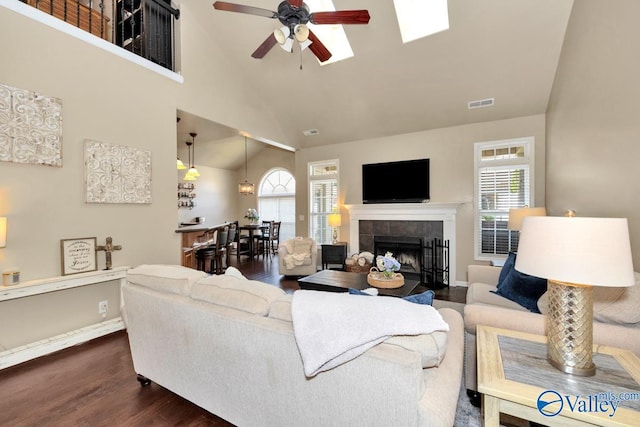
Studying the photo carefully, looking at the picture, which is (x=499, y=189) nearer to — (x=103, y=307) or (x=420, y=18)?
(x=420, y=18)

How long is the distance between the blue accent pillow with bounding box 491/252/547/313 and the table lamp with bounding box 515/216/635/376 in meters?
1.00

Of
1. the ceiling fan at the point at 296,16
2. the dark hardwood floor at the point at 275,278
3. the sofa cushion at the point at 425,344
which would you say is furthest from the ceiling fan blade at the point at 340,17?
the dark hardwood floor at the point at 275,278

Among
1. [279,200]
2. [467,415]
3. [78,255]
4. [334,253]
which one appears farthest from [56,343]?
[279,200]

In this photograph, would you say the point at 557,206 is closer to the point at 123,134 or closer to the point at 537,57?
the point at 537,57

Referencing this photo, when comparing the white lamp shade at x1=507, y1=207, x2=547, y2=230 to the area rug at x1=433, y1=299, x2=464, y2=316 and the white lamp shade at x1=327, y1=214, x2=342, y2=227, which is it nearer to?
the area rug at x1=433, y1=299, x2=464, y2=316

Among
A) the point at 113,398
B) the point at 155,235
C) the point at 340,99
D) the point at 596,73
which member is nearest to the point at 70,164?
the point at 155,235

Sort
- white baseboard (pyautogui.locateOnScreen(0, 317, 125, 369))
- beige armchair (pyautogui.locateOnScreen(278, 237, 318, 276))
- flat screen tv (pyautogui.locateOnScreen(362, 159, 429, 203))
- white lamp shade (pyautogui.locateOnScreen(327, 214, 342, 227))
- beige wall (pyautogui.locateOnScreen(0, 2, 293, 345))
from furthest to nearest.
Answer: white lamp shade (pyautogui.locateOnScreen(327, 214, 342, 227))
beige armchair (pyautogui.locateOnScreen(278, 237, 318, 276))
flat screen tv (pyautogui.locateOnScreen(362, 159, 429, 203))
beige wall (pyautogui.locateOnScreen(0, 2, 293, 345))
white baseboard (pyautogui.locateOnScreen(0, 317, 125, 369))

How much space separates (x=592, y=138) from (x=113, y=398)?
4154mm

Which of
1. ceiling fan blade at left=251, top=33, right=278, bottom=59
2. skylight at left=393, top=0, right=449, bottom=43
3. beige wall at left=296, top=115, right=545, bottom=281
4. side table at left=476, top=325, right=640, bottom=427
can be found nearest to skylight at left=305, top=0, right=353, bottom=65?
skylight at left=393, top=0, right=449, bottom=43

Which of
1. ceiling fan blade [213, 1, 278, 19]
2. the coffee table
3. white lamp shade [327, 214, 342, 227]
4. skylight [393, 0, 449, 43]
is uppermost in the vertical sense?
skylight [393, 0, 449, 43]

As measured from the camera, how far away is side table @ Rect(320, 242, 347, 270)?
5656 mm

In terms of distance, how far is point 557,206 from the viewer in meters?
3.42

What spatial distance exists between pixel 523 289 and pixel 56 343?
4.19 metres

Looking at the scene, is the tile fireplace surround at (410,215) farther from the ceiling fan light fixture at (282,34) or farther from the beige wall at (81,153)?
the ceiling fan light fixture at (282,34)
